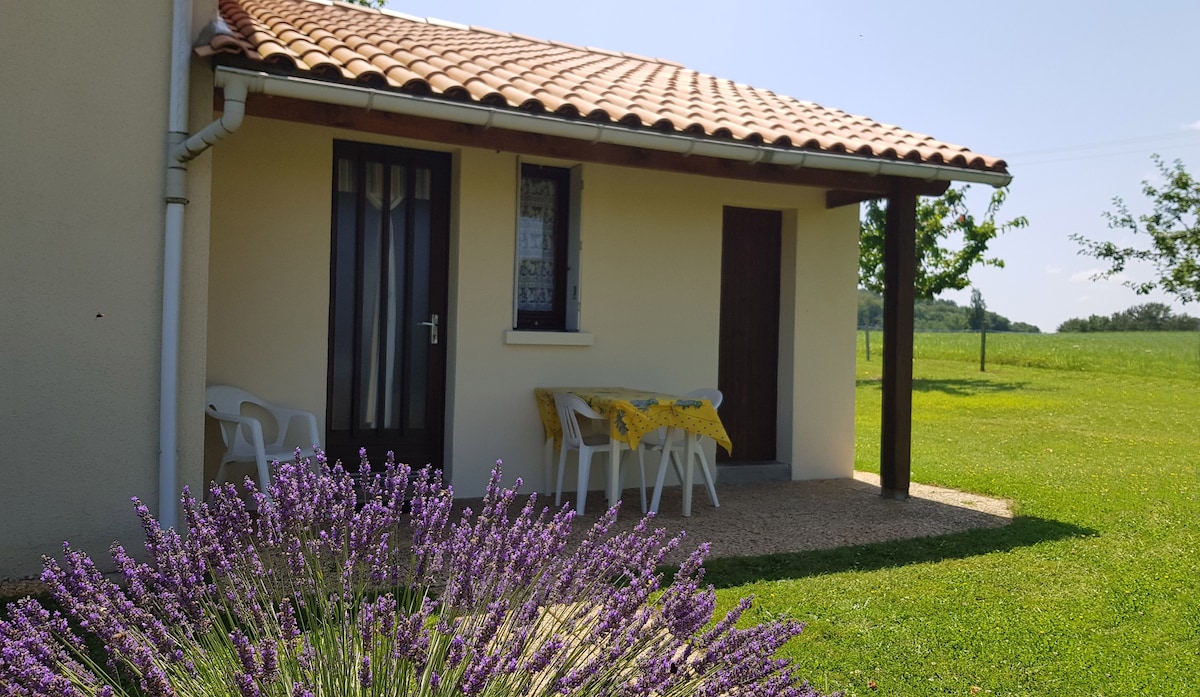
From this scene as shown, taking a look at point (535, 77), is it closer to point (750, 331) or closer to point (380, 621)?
point (750, 331)

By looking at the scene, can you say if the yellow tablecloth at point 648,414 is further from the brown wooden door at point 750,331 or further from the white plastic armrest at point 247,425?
the white plastic armrest at point 247,425

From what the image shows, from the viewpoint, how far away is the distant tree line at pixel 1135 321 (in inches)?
1786

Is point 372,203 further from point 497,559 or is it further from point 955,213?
point 955,213

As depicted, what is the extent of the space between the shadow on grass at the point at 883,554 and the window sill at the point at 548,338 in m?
2.53

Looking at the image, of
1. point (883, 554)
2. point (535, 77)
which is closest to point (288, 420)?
point (535, 77)

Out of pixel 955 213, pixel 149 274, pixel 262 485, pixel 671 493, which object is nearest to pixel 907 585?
pixel 671 493

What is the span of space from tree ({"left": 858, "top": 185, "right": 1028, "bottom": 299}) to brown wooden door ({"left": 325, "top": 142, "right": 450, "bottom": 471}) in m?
16.2

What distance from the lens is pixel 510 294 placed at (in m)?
7.25

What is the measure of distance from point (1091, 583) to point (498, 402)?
4225 mm

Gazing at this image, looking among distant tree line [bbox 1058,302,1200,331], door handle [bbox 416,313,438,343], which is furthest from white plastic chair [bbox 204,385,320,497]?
distant tree line [bbox 1058,302,1200,331]

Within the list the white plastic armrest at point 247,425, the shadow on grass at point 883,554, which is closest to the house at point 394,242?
the white plastic armrest at point 247,425

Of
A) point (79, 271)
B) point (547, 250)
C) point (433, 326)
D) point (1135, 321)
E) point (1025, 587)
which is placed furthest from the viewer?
point (1135, 321)

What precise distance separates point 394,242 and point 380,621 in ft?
17.1

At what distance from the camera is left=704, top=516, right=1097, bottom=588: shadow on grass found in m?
5.27
